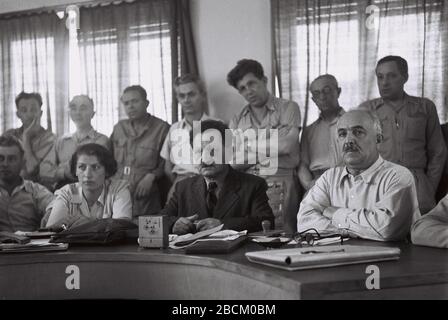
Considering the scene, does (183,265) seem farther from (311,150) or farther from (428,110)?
(428,110)

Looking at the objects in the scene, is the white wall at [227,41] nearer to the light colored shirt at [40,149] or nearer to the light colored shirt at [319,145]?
the light colored shirt at [319,145]

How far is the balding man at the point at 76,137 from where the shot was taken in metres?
4.52

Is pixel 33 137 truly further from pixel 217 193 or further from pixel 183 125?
pixel 217 193

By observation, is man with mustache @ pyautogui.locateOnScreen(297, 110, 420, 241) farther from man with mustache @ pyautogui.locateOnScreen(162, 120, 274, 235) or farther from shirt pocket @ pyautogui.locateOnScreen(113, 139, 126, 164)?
shirt pocket @ pyautogui.locateOnScreen(113, 139, 126, 164)

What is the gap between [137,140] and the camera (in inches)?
174

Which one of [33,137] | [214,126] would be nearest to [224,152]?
[214,126]

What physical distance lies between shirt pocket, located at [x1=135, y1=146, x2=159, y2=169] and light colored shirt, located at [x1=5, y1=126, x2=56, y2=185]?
823 mm

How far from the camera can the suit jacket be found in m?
3.11

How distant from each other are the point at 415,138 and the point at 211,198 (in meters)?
1.49

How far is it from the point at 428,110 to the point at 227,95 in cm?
159

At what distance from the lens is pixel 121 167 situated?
4340 mm

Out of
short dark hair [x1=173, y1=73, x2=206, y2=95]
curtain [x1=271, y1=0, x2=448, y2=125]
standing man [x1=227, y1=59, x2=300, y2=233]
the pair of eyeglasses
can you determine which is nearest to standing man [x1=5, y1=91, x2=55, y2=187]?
short dark hair [x1=173, y1=73, x2=206, y2=95]

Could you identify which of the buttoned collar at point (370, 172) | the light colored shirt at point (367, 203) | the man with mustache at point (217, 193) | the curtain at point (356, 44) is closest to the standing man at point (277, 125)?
the curtain at point (356, 44)
